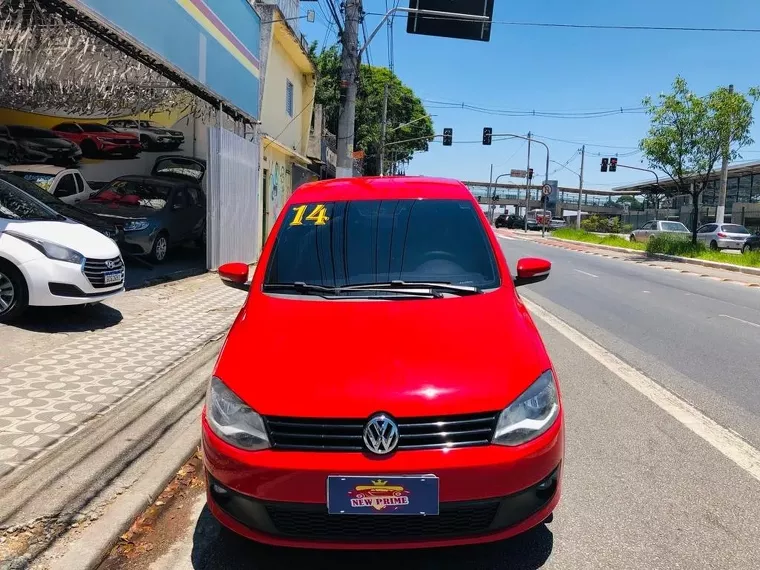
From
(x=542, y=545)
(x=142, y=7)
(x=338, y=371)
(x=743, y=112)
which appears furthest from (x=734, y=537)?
(x=743, y=112)

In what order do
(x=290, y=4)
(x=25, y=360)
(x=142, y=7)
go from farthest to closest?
(x=290, y=4) → (x=142, y=7) → (x=25, y=360)

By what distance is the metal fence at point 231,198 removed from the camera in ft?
40.1

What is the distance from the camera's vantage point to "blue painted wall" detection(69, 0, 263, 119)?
8.26 metres

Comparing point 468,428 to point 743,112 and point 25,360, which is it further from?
point 743,112

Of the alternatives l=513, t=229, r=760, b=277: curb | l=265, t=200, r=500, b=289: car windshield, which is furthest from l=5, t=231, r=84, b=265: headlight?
l=513, t=229, r=760, b=277: curb

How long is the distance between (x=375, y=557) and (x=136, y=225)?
10206mm

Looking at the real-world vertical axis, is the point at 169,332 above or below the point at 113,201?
below

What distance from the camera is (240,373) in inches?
106

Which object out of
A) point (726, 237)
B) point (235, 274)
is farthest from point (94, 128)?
point (726, 237)

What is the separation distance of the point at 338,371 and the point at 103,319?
5787mm

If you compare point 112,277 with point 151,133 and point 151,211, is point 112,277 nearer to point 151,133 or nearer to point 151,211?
point 151,211

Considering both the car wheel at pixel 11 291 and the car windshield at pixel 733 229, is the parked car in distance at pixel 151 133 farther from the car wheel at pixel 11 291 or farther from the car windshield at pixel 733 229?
the car windshield at pixel 733 229

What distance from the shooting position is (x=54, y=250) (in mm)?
6465

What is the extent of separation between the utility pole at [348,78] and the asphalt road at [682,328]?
4880 mm
